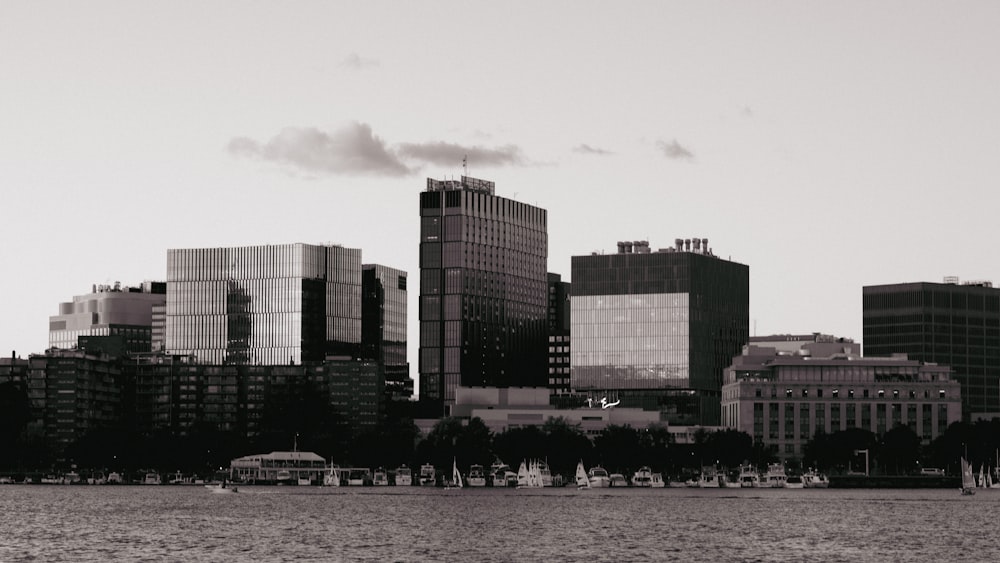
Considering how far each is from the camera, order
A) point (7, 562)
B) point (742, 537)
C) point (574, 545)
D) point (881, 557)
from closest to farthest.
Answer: point (7, 562)
point (881, 557)
point (574, 545)
point (742, 537)

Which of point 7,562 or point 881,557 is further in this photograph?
point 881,557

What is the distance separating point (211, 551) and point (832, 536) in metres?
60.1

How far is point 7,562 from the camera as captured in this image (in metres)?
158

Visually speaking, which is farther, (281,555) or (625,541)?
(625,541)

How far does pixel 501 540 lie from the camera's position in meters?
188

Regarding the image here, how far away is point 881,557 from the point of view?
553 ft

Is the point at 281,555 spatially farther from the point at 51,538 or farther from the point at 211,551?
the point at 51,538

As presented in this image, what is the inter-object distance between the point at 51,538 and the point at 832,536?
72298 millimetres

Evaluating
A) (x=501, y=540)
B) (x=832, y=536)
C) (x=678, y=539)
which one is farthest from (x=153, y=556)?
(x=832, y=536)

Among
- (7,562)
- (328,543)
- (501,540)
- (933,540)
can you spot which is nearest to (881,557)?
(933,540)

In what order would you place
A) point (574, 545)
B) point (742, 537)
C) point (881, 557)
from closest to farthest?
1. point (881, 557)
2. point (574, 545)
3. point (742, 537)

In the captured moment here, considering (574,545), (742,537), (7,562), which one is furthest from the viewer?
(742,537)

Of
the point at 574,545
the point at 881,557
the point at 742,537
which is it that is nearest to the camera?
the point at 881,557

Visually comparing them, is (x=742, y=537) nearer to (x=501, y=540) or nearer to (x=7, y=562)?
(x=501, y=540)
